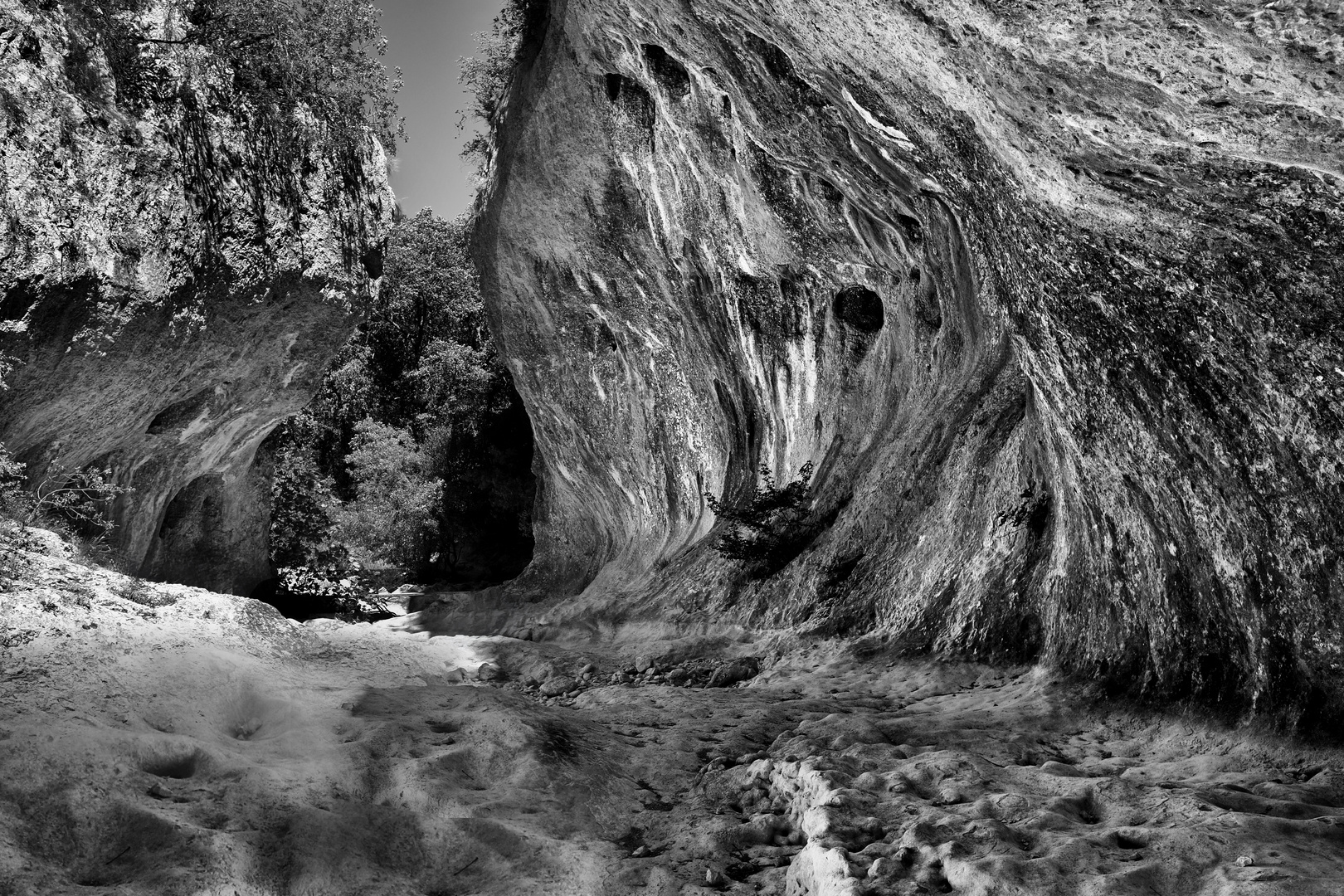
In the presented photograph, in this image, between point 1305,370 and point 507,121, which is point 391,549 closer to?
point 507,121

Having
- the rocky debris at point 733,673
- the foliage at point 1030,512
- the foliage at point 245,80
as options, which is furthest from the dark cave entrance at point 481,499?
the foliage at point 1030,512

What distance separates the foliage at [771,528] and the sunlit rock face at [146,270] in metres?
7.04

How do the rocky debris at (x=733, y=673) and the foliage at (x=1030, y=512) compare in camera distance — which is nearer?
the foliage at (x=1030, y=512)

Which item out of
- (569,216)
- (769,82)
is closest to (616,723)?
(769,82)

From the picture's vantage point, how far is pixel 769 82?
408 inches

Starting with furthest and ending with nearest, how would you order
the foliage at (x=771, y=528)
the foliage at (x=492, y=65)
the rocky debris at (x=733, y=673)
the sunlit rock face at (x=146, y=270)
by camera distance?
the foliage at (x=492, y=65), the foliage at (x=771, y=528), the sunlit rock face at (x=146, y=270), the rocky debris at (x=733, y=673)

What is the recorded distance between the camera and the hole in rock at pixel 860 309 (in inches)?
482

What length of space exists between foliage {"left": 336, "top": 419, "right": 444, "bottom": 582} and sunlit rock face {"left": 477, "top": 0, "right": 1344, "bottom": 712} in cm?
682

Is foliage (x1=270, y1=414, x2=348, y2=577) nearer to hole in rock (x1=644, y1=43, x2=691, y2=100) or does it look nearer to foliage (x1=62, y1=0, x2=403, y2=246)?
foliage (x1=62, y1=0, x2=403, y2=246)

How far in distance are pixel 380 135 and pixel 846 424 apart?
9266mm

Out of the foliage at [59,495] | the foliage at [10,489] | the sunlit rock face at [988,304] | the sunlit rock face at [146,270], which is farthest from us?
the sunlit rock face at [146,270]

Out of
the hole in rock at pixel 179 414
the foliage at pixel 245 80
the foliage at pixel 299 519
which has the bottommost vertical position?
the foliage at pixel 299 519

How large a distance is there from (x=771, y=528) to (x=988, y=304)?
3.48 metres

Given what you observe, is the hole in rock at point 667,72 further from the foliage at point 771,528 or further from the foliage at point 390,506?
the foliage at point 390,506
